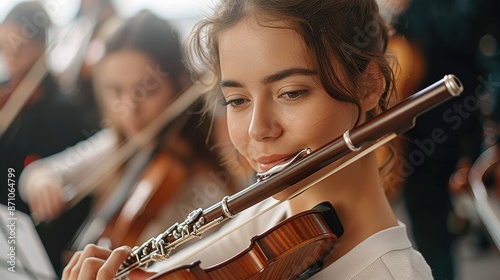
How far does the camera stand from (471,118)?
1.26 m

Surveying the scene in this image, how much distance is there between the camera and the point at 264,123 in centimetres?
97

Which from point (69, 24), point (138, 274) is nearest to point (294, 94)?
point (138, 274)

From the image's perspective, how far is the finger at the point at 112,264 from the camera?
0.92 m

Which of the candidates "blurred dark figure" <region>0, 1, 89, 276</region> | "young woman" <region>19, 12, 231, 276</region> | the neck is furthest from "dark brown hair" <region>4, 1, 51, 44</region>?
the neck

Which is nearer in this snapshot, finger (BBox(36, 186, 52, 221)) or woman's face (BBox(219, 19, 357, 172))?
woman's face (BBox(219, 19, 357, 172))

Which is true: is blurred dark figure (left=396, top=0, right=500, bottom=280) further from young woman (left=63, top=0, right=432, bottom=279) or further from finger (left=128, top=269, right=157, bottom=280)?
finger (left=128, top=269, right=157, bottom=280)

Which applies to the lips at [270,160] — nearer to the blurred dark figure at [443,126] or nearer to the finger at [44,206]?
the blurred dark figure at [443,126]

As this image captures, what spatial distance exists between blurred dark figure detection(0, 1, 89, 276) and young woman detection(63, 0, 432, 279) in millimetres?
389

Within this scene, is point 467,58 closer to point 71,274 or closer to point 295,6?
point 295,6

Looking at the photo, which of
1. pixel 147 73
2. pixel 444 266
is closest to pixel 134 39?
pixel 147 73

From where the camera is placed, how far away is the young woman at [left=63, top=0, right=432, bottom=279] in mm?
938

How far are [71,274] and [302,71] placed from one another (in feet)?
1.59

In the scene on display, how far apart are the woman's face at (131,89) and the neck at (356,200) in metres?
0.48

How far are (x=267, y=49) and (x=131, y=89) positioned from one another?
479 millimetres
